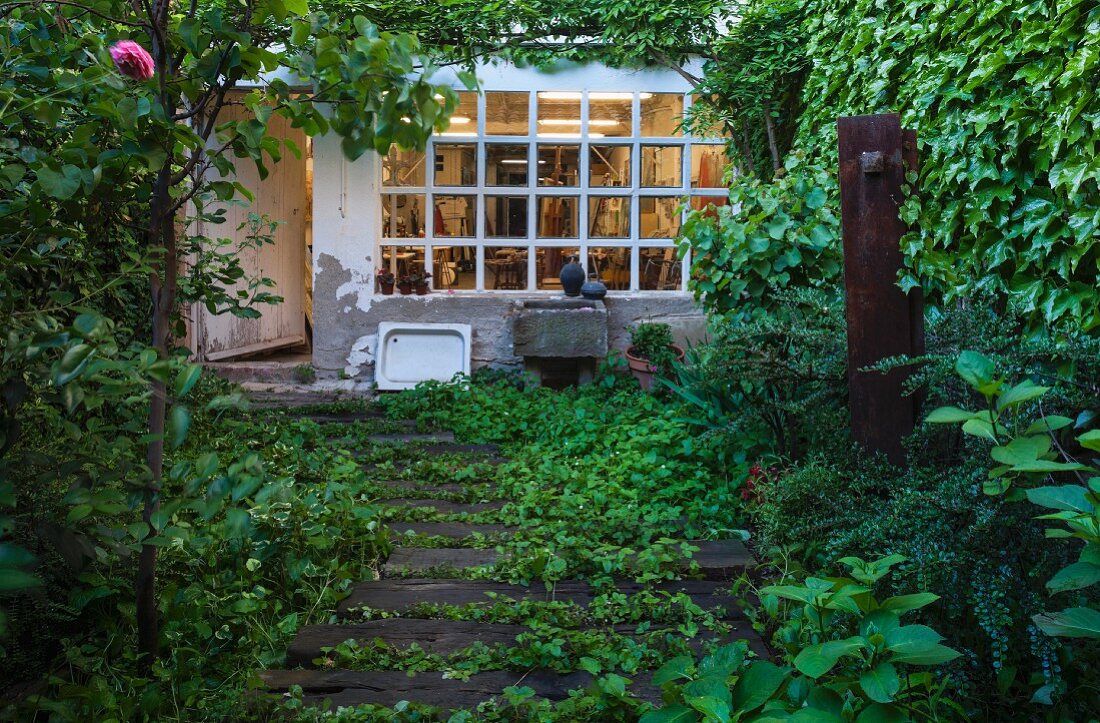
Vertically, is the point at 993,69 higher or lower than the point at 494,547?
higher

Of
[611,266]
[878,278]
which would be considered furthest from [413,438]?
[878,278]

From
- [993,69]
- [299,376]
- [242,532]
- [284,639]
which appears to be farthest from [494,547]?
[299,376]

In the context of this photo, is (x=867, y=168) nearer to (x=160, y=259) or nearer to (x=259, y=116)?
(x=259, y=116)

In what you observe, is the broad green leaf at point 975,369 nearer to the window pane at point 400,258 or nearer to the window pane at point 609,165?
the window pane at point 609,165

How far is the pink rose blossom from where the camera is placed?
1993mm

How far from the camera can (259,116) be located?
2010mm

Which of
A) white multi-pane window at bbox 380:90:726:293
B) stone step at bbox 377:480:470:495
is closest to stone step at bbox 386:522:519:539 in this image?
stone step at bbox 377:480:470:495

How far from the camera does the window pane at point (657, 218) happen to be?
7.72m

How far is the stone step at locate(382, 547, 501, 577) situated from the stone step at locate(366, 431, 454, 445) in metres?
1.80

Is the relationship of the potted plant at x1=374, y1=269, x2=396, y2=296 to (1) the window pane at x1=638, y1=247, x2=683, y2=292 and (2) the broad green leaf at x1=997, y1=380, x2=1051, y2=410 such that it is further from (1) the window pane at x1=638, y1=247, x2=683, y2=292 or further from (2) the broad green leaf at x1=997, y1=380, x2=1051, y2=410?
(2) the broad green leaf at x1=997, y1=380, x2=1051, y2=410

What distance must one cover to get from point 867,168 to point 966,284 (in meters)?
1.03

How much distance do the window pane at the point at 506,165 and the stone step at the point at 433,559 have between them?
475 centimetres

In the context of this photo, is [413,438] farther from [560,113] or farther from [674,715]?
[674,715]

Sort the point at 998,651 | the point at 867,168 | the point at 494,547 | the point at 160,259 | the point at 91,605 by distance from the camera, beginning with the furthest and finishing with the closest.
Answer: the point at 494,547, the point at 867,168, the point at 91,605, the point at 160,259, the point at 998,651
